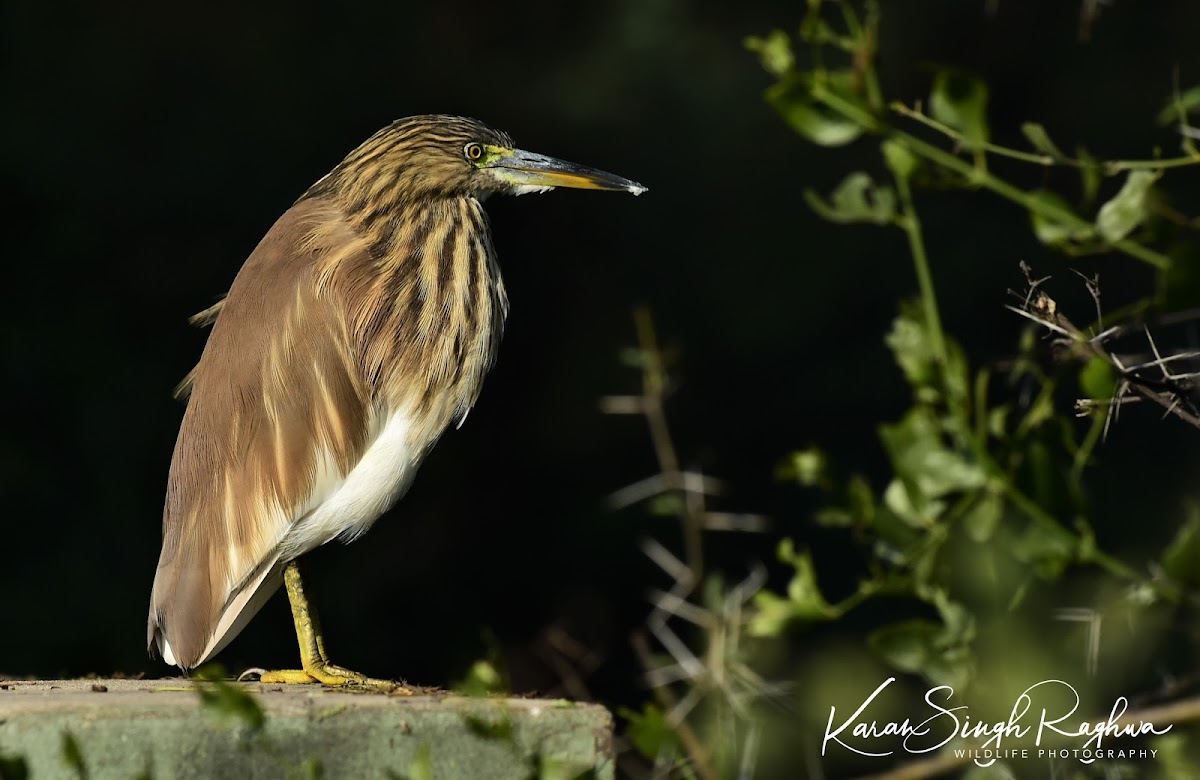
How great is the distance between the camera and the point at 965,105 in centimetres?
89

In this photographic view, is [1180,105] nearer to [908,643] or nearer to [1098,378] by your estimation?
[1098,378]

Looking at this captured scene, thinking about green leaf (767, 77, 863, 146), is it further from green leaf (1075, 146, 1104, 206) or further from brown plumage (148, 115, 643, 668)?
brown plumage (148, 115, 643, 668)

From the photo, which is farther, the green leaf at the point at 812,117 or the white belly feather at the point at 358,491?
the white belly feather at the point at 358,491

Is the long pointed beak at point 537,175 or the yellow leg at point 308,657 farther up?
the long pointed beak at point 537,175

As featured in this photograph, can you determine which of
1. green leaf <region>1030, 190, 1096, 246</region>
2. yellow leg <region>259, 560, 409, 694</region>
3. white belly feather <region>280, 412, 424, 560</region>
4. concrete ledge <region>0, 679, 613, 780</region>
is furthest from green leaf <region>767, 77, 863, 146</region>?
white belly feather <region>280, 412, 424, 560</region>

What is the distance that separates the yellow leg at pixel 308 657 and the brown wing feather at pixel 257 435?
46mm

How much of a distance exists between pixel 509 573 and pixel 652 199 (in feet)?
4.77

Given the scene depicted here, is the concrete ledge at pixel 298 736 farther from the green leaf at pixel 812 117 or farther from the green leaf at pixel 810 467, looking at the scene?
the green leaf at pixel 812 117

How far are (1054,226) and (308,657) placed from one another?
1.54 meters

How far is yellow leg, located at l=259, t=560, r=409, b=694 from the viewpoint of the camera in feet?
6.96

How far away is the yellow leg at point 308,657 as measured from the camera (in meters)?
2.12

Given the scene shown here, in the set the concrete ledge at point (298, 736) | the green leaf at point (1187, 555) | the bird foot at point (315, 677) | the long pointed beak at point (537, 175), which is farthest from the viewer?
the long pointed beak at point (537, 175)

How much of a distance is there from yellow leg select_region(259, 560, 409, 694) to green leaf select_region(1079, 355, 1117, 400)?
1234 millimetres

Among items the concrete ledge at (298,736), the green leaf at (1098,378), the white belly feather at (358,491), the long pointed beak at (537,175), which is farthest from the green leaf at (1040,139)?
the long pointed beak at (537,175)
